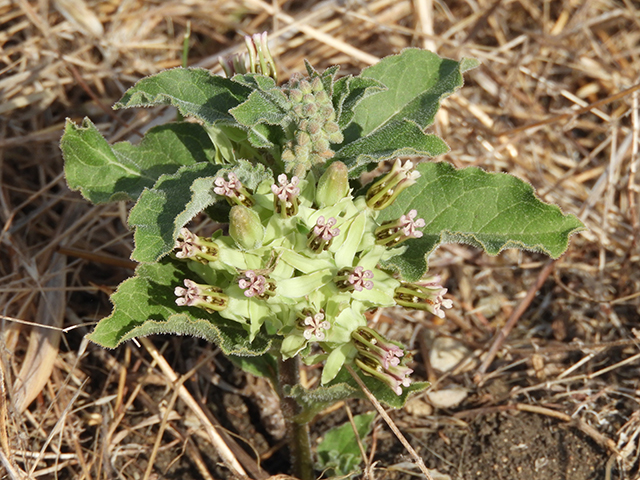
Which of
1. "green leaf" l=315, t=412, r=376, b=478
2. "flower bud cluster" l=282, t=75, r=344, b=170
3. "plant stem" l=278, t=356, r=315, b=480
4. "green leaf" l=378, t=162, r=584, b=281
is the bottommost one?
"green leaf" l=315, t=412, r=376, b=478

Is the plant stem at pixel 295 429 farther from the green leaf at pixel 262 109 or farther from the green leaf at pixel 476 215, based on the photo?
the green leaf at pixel 262 109

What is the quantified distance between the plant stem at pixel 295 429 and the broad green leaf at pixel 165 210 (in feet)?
3.23

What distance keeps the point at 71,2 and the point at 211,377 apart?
3672 millimetres

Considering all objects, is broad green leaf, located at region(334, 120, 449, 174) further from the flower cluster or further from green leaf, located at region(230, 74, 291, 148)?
green leaf, located at region(230, 74, 291, 148)

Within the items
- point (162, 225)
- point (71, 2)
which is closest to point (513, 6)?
point (71, 2)

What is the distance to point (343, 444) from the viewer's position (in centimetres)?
398

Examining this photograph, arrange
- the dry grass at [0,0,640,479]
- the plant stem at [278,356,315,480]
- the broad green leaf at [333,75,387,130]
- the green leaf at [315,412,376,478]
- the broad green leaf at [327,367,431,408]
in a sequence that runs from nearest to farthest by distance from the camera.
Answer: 1. the broad green leaf at [333,75,387,130]
2. the broad green leaf at [327,367,431,408]
3. the plant stem at [278,356,315,480]
4. the green leaf at [315,412,376,478]
5. the dry grass at [0,0,640,479]

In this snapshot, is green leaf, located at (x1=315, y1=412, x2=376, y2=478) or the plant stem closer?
the plant stem

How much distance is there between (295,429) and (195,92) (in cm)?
186

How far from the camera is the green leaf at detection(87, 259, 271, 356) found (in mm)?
2676

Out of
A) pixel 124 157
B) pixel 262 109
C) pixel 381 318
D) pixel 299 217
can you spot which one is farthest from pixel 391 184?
pixel 381 318

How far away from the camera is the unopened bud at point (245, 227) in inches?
105

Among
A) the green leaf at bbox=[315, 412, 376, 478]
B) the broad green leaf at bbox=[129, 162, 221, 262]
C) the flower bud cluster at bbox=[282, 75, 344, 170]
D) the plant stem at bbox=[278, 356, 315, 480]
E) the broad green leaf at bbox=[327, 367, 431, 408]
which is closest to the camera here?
the broad green leaf at bbox=[129, 162, 221, 262]

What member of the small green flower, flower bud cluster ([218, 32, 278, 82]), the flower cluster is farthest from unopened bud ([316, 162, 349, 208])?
flower bud cluster ([218, 32, 278, 82])
